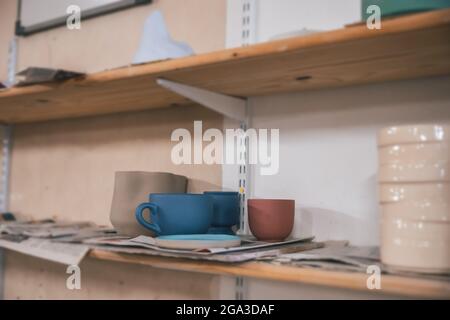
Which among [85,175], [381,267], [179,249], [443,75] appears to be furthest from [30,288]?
[443,75]

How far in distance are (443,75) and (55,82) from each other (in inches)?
30.7

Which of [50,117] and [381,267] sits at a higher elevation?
[50,117]

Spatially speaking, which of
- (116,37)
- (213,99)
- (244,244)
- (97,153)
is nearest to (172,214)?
(244,244)

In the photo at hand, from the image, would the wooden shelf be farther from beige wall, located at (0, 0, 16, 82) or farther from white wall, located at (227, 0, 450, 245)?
beige wall, located at (0, 0, 16, 82)

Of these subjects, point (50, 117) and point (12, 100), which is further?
point (50, 117)

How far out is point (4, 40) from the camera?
1.66 m

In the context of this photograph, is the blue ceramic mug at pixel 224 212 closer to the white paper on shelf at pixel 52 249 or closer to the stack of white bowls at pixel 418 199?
the white paper on shelf at pixel 52 249

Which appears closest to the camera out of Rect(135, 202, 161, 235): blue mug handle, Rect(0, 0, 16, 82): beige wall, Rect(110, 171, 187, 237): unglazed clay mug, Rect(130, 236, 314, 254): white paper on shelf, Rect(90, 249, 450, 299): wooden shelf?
Rect(90, 249, 450, 299): wooden shelf

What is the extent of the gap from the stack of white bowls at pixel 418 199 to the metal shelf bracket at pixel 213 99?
0.45 metres

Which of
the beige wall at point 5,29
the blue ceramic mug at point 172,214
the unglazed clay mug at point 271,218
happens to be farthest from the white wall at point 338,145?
the beige wall at point 5,29

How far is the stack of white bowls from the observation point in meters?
0.64

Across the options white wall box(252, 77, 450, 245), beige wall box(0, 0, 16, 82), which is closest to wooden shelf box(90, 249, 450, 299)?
white wall box(252, 77, 450, 245)

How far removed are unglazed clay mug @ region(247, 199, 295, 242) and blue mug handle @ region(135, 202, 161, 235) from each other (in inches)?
7.1
